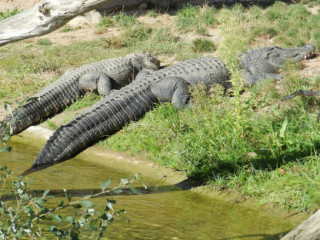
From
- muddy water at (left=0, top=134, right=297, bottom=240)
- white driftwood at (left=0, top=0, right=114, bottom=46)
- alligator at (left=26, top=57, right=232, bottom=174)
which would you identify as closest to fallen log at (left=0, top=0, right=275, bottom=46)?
white driftwood at (left=0, top=0, right=114, bottom=46)

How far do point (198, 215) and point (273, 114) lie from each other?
219 centimetres

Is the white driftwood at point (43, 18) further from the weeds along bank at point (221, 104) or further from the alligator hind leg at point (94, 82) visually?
the alligator hind leg at point (94, 82)

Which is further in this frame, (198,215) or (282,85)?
(282,85)

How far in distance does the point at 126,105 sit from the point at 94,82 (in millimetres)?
1656

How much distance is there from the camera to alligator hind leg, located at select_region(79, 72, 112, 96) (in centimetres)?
899

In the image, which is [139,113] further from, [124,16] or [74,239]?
[124,16]

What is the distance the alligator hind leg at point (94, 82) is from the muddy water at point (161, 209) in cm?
232

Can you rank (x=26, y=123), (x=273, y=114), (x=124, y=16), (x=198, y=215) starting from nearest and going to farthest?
1. (x=198, y=215)
2. (x=273, y=114)
3. (x=26, y=123)
4. (x=124, y=16)

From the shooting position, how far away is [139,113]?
302 inches

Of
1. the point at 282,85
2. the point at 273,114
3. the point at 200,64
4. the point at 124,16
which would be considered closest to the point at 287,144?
the point at 273,114

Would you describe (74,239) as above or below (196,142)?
above

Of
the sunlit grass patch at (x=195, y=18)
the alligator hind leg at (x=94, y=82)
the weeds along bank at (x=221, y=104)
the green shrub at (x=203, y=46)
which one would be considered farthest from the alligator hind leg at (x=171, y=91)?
the sunlit grass patch at (x=195, y=18)

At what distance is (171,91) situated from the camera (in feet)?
26.0

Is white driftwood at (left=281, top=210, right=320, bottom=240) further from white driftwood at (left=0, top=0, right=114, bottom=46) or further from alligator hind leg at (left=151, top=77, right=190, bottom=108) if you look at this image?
alligator hind leg at (left=151, top=77, right=190, bottom=108)
